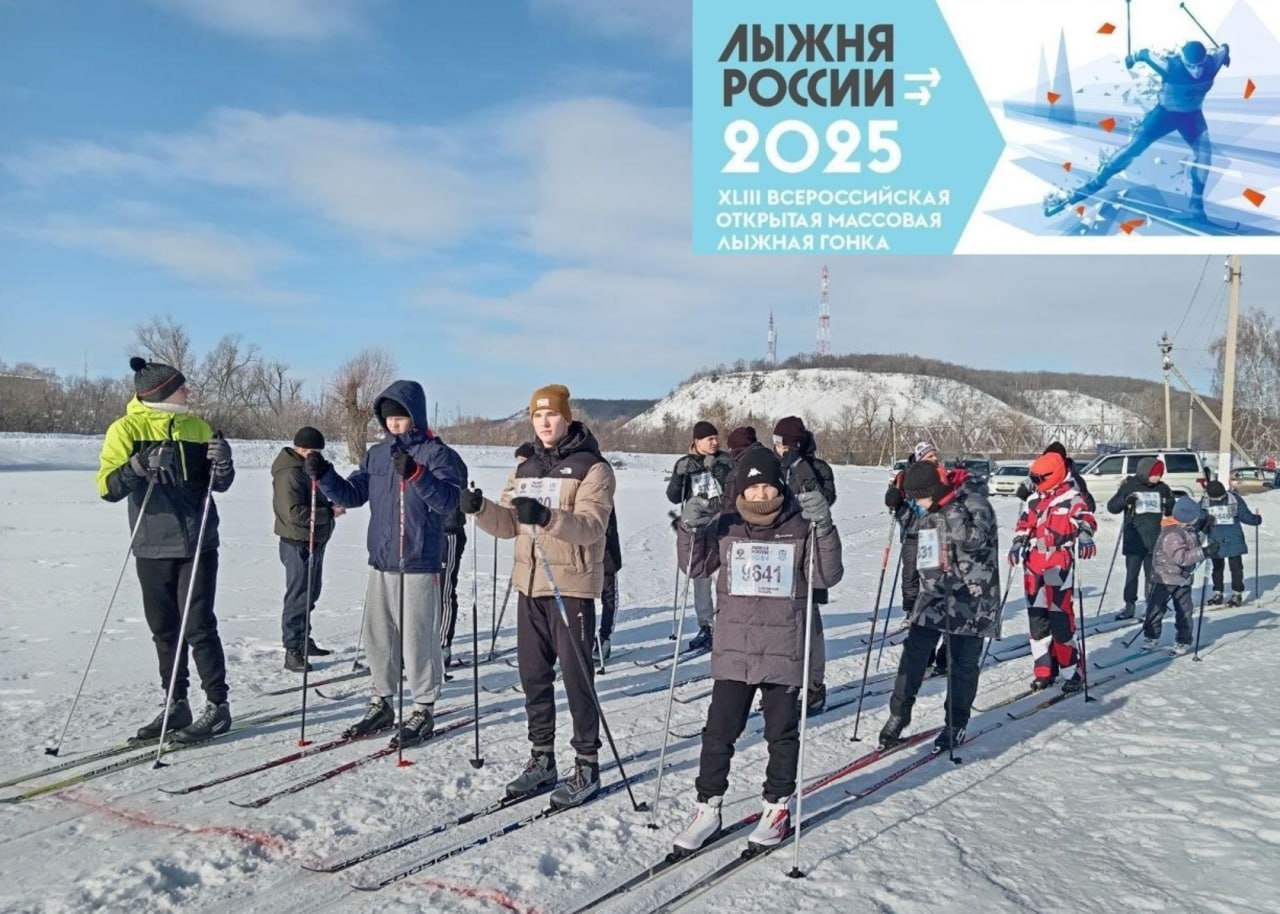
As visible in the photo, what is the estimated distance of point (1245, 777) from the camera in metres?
4.54

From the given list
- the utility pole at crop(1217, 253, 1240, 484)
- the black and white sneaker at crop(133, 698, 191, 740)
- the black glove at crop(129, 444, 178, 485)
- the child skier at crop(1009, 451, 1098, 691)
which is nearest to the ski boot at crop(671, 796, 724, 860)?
the black and white sneaker at crop(133, 698, 191, 740)

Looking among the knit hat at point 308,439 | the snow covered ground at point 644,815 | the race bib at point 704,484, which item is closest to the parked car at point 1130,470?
the snow covered ground at point 644,815

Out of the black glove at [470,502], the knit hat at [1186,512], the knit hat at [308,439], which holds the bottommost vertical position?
the knit hat at [1186,512]

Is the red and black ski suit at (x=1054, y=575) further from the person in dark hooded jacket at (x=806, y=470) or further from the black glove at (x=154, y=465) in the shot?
the black glove at (x=154, y=465)

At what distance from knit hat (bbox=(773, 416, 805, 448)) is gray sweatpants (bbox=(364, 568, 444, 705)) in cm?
244

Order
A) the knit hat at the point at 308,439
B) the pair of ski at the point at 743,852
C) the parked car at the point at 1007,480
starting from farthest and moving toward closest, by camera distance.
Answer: the parked car at the point at 1007,480 → the knit hat at the point at 308,439 → the pair of ski at the point at 743,852

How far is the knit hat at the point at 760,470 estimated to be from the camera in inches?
145

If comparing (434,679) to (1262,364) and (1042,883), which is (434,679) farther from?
(1262,364)

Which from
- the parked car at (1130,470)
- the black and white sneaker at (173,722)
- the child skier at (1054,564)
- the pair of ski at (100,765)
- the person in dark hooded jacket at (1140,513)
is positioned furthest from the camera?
the parked car at (1130,470)

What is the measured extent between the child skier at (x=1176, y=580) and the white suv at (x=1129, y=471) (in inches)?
619

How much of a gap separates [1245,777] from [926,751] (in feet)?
5.29

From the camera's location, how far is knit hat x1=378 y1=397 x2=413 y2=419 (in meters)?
4.72

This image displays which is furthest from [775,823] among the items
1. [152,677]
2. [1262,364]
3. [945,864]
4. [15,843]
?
[1262,364]

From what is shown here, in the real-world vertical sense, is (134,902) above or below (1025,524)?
below
